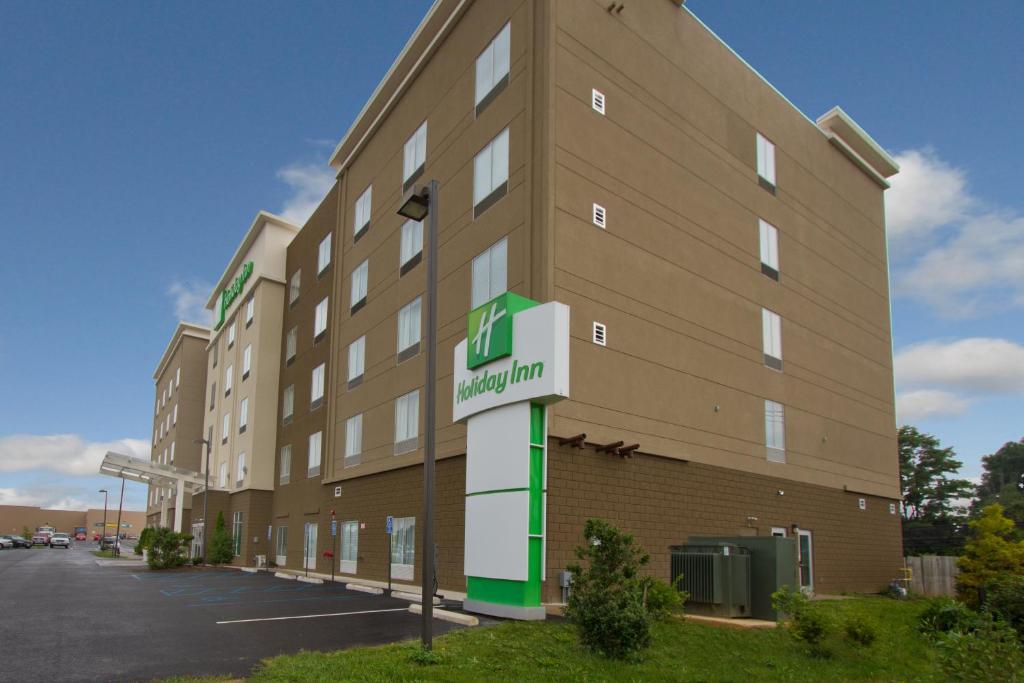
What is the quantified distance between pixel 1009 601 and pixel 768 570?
17.5 feet

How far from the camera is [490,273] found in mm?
23719

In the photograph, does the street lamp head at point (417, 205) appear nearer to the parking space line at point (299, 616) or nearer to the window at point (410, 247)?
the parking space line at point (299, 616)

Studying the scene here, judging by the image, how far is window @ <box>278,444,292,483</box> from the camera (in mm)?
42531

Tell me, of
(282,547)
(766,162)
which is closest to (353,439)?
(282,547)

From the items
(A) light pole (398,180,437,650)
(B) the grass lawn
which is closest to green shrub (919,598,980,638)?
(B) the grass lawn

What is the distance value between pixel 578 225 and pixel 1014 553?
53.8 ft

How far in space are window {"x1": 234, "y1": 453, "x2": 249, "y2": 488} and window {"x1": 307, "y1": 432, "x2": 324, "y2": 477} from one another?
809 cm

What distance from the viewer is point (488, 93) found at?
2533cm

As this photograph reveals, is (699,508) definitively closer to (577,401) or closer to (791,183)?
(577,401)

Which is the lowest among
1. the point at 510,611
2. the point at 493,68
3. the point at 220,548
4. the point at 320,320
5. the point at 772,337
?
the point at 220,548

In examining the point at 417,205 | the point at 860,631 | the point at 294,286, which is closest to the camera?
the point at 417,205

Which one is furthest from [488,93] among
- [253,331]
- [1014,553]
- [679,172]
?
[253,331]

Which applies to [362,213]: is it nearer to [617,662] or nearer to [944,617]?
[944,617]

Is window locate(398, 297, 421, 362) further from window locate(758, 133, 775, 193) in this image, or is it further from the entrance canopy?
the entrance canopy
